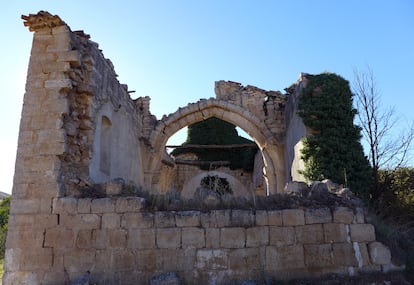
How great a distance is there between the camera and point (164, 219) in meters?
5.28

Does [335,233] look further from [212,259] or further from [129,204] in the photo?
[129,204]

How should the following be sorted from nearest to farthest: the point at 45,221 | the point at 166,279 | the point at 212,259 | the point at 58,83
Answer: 1. the point at 166,279
2. the point at 212,259
3. the point at 45,221
4. the point at 58,83

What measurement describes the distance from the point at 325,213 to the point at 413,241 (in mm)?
1772

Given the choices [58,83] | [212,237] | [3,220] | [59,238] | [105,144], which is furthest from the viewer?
[3,220]

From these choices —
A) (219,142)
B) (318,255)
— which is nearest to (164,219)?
(318,255)

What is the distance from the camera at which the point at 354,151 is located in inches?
293

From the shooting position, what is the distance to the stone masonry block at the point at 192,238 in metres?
5.15

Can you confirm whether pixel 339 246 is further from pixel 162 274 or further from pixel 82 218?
pixel 82 218

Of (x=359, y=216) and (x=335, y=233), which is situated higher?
(x=359, y=216)

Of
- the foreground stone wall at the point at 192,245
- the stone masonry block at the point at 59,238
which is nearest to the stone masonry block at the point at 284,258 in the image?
the foreground stone wall at the point at 192,245

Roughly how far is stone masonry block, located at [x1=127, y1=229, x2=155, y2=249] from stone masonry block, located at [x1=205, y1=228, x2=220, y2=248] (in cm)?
78

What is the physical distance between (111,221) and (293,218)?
8.66ft

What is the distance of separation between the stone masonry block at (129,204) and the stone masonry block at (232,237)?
125 cm

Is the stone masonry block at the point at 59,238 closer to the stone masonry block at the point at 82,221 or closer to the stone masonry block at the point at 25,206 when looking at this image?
the stone masonry block at the point at 82,221
